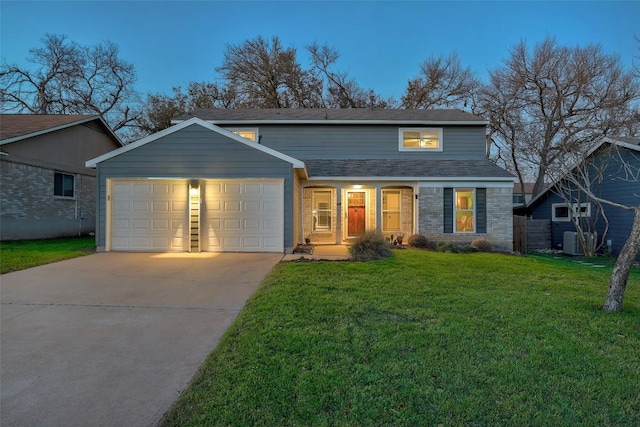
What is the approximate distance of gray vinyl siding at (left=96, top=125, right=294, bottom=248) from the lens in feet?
32.9

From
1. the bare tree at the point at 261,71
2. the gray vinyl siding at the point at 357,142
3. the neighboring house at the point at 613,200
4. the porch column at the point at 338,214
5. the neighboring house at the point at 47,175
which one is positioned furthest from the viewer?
the bare tree at the point at 261,71

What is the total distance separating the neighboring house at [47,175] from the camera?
41.5 feet

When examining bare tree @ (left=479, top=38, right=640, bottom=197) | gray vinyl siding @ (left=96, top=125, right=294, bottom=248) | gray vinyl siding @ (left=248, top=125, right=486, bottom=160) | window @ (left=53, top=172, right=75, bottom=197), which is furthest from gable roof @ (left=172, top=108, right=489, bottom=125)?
window @ (left=53, top=172, right=75, bottom=197)

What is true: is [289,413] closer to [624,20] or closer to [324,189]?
[324,189]

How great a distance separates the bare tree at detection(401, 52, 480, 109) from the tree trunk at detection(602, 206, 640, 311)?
22644mm

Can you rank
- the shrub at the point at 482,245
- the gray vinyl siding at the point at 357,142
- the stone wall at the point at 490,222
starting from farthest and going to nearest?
the gray vinyl siding at the point at 357,142
the stone wall at the point at 490,222
the shrub at the point at 482,245

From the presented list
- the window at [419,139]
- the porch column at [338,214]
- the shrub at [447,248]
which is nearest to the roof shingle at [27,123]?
the porch column at [338,214]

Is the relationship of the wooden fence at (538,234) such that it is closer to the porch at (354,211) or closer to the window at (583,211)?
the window at (583,211)

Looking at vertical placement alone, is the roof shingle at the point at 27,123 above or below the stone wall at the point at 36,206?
above

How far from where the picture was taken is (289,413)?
89.4 inches

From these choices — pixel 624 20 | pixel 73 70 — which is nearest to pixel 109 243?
pixel 624 20

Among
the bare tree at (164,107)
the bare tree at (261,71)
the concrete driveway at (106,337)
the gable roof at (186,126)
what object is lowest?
the concrete driveway at (106,337)

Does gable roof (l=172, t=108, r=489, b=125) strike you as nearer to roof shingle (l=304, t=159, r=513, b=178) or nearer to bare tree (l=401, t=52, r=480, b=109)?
roof shingle (l=304, t=159, r=513, b=178)

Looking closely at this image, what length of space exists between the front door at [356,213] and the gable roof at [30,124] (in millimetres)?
12864
